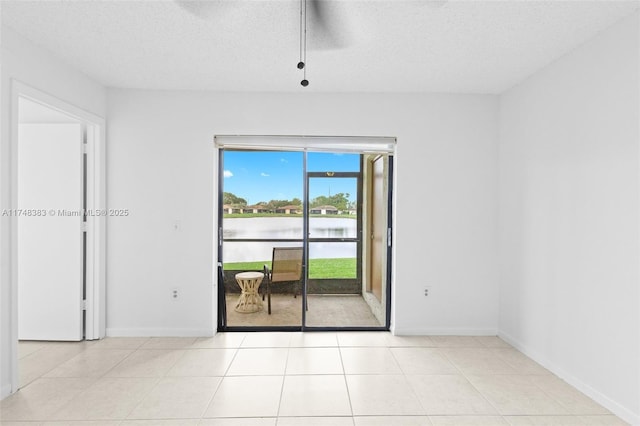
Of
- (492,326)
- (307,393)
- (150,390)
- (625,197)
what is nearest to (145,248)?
(150,390)

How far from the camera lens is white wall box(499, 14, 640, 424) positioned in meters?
2.52

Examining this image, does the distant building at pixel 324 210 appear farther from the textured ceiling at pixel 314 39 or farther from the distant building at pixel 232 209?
the distant building at pixel 232 209

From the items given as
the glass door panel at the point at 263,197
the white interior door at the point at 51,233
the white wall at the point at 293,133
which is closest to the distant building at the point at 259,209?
the glass door panel at the point at 263,197

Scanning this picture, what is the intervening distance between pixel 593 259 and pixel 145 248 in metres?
4.08

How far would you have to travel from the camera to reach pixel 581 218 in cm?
292

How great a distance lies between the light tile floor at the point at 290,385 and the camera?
252 centimetres

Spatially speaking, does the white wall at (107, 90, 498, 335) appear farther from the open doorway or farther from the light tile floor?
the light tile floor

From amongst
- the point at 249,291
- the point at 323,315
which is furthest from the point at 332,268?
the point at 249,291

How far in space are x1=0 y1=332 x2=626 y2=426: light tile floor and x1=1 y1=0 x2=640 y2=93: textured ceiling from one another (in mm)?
2606

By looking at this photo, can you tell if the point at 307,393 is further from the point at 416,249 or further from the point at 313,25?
the point at 313,25

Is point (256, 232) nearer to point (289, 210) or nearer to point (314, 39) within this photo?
point (289, 210)

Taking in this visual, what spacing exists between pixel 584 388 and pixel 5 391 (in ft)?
13.9

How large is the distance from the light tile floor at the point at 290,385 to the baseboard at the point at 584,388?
0.18 feet

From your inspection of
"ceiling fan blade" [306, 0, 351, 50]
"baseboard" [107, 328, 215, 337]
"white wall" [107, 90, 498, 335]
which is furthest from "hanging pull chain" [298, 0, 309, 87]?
"baseboard" [107, 328, 215, 337]
